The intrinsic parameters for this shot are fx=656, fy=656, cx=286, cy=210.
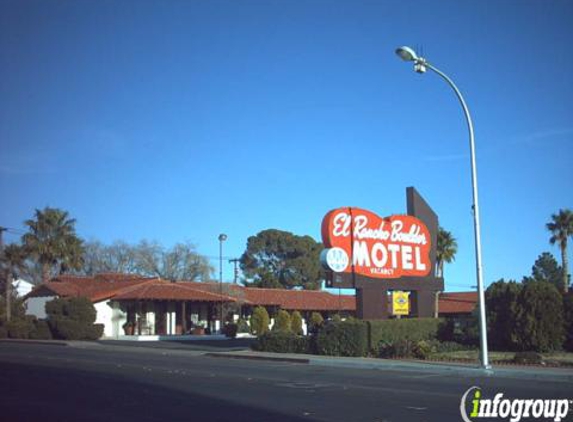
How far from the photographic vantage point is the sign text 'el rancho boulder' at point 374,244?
28969mm

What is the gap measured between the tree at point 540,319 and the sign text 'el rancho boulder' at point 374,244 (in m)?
5.70

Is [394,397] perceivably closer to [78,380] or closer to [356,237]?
[78,380]

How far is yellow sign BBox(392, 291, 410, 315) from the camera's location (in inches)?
1277

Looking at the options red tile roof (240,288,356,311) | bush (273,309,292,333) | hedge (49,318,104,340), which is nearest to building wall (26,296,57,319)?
hedge (49,318,104,340)

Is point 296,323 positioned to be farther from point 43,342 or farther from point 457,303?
point 457,303

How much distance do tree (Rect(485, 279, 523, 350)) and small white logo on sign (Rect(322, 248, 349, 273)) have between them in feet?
24.9

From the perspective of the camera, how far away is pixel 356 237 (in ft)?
97.9

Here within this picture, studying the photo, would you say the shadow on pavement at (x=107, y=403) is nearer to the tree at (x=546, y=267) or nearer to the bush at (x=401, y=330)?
the bush at (x=401, y=330)

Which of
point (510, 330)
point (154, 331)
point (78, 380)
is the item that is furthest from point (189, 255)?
point (78, 380)

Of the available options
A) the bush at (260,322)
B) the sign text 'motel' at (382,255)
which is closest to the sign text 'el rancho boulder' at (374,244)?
the sign text 'motel' at (382,255)

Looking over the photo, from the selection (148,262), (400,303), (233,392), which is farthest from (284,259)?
(233,392)

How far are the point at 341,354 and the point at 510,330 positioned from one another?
7924 mm

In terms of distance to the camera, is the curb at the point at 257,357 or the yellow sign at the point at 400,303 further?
the yellow sign at the point at 400,303

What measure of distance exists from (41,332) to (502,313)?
105 feet
